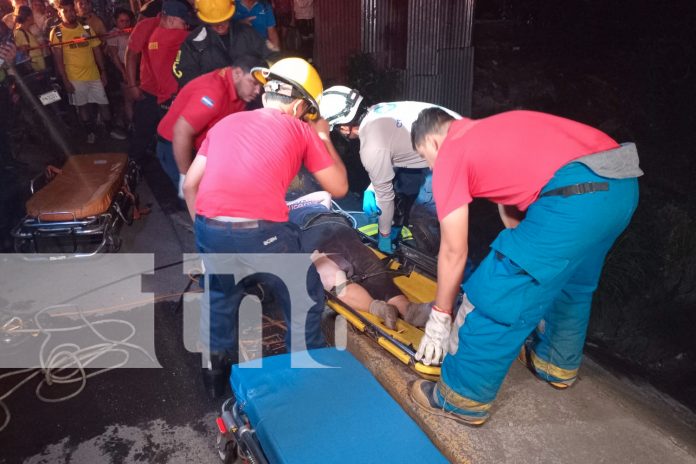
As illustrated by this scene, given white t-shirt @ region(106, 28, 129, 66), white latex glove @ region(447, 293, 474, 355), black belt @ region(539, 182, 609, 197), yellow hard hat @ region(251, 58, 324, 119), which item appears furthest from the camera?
white t-shirt @ region(106, 28, 129, 66)

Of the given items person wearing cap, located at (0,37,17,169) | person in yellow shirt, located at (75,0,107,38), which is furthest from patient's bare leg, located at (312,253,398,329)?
person in yellow shirt, located at (75,0,107,38)

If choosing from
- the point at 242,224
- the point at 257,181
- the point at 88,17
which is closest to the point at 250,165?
the point at 257,181

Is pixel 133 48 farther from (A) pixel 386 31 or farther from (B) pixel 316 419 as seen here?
(B) pixel 316 419

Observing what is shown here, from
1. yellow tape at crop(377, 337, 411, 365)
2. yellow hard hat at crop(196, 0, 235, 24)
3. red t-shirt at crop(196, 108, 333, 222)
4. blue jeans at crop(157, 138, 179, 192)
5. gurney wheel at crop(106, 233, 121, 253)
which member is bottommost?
gurney wheel at crop(106, 233, 121, 253)

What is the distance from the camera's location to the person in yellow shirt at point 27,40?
6836 millimetres

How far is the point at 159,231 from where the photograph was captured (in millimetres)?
4977

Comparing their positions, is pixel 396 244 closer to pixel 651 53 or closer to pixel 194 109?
pixel 194 109

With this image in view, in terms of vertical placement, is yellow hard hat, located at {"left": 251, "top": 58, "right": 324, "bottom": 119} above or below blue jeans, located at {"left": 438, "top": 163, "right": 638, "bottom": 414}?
above

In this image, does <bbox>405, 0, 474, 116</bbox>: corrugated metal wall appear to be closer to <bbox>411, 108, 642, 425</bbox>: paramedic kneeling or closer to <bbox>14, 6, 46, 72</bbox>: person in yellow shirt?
<bbox>14, 6, 46, 72</bbox>: person in yellow shirt

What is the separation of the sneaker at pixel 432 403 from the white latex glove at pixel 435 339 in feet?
0.35

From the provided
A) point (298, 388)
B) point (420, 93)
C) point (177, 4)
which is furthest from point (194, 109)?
point (420, 93)

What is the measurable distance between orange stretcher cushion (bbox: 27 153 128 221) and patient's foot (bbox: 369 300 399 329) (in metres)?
2.67

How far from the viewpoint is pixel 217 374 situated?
2807mm

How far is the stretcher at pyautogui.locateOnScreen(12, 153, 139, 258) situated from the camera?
157 inches
